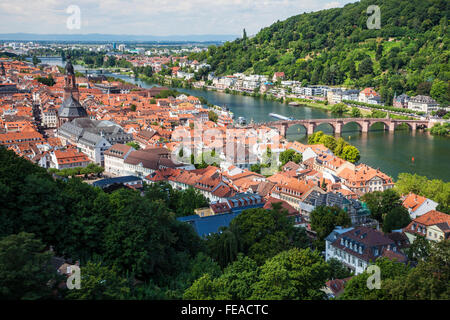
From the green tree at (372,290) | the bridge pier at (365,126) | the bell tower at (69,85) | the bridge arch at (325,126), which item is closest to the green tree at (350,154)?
the bridge arch at (325,126)

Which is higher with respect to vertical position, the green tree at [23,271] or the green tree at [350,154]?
the green tree at [23,271]

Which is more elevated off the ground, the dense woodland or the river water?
the dense woodland

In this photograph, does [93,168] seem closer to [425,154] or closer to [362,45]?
[425,154]

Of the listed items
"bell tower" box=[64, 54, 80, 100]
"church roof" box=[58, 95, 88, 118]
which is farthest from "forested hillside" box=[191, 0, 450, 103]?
"church roof" box=[58, 95, 88, 118]

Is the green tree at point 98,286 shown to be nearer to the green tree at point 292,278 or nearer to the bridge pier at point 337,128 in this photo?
the green tree at point 292,278

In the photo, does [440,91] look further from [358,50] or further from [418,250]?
[418,250]

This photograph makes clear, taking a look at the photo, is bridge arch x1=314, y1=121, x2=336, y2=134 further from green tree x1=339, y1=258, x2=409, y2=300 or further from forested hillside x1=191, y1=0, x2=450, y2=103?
green tree x1=339, y1=258, x2=409, y2=300

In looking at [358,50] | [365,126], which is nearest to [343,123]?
[365,126]
